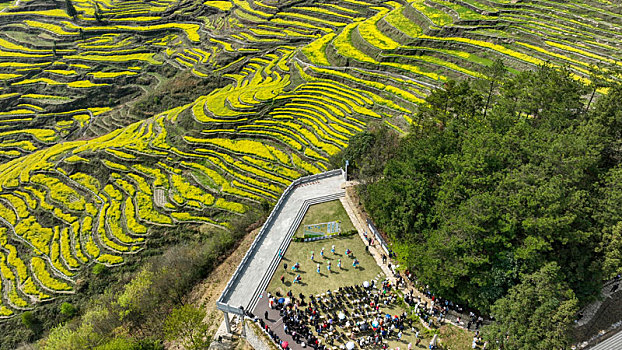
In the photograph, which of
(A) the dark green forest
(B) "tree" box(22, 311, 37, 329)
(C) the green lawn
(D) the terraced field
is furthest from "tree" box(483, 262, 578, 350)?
(B) "tree" box(22, 311, 37, 329)

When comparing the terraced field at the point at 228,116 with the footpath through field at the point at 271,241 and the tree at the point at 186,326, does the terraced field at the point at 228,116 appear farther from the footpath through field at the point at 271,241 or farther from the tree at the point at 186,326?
the tree at the point at 186,326

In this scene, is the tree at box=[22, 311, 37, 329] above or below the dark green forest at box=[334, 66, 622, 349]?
below

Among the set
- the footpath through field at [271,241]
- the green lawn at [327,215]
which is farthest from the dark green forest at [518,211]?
the footpath through field at [271,241]

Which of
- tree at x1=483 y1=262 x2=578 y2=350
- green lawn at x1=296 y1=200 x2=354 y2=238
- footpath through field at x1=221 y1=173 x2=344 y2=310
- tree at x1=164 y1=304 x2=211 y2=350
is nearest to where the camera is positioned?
tree at x1=483 y1=262 x2=578 y2=350

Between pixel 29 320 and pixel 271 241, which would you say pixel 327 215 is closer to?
pixel 271 241

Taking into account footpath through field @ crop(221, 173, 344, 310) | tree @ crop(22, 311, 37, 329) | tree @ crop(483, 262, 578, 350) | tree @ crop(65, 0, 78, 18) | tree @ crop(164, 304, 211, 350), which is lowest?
tree @ crop(22, 311, 37, 329)

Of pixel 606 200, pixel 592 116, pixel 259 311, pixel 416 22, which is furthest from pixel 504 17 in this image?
pixel 259 311

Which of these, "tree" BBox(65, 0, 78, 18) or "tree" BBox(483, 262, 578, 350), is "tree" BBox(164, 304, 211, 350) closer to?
"tree" BBox(483, 262, 578, 350)
